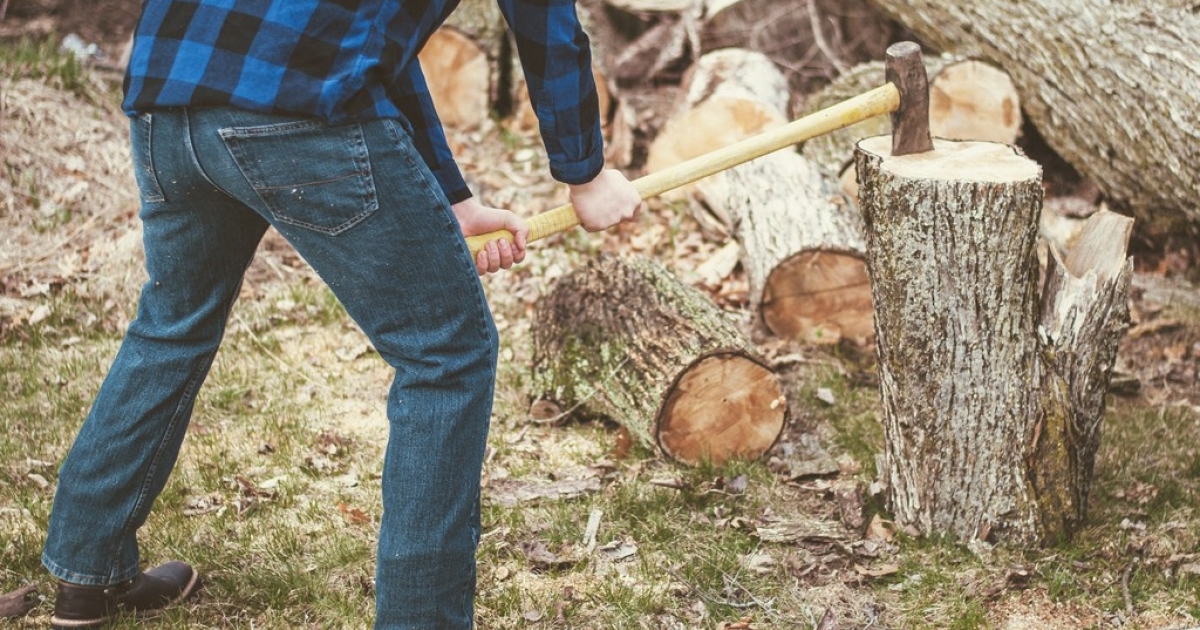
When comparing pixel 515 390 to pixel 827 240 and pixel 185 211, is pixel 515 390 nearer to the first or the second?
pixel 827 240

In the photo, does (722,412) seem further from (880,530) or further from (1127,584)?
(1127,584)

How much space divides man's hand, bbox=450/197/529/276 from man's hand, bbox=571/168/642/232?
0.21m

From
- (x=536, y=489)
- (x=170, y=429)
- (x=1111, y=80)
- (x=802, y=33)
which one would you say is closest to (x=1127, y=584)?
(x=536, y=489)

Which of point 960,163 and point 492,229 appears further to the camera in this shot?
point 960,163

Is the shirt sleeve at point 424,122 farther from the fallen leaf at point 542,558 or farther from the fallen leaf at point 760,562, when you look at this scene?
the fallen leaf at point 760,562

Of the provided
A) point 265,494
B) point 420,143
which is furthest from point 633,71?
point 420,143

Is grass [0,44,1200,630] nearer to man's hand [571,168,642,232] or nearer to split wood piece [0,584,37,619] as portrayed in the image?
split wood piece [0,584,37,619]

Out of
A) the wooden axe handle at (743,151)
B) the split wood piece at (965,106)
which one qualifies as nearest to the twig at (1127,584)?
the wooden axe handle at (743,151)

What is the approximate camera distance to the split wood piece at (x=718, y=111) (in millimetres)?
5484

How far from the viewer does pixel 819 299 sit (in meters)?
4.44

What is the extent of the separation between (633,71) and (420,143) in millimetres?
4318

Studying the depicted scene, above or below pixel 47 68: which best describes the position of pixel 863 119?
below

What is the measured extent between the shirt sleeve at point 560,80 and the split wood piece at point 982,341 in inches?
39.2

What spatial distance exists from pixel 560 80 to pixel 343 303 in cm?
59
